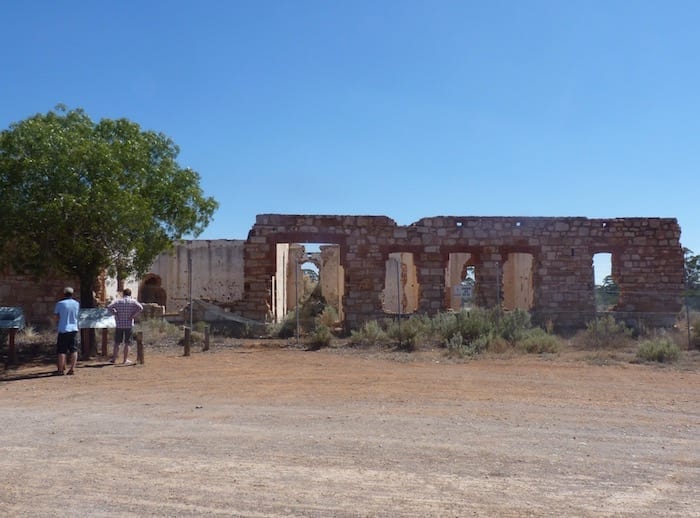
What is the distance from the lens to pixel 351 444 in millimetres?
6977

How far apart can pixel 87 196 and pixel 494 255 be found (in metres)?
13.0

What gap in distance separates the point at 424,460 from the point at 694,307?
75.5 ft

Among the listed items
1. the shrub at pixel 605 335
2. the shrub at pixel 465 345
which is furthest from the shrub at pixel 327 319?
the shrub at pixel 605 335

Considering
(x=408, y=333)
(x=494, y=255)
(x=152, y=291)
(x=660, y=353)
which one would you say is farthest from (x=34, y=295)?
(x=660, y=353)

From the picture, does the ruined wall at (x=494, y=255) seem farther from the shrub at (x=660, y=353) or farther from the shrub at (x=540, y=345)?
the shrub at (x=660, y=353)

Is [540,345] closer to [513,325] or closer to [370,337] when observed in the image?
[513,325]

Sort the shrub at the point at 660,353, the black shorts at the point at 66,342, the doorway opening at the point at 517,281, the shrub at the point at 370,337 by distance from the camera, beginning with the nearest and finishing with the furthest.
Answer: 1. the black shorts at the point at 66,342
2. the shrub at the point at 660,353
3. the shrub at the point at 370,337
4. the doorway opening at the point at 517,281

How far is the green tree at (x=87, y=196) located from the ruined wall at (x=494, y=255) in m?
6.07

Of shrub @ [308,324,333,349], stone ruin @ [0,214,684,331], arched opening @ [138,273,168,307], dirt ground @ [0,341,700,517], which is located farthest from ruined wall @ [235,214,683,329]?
arched opening @ [138,273,168,307]

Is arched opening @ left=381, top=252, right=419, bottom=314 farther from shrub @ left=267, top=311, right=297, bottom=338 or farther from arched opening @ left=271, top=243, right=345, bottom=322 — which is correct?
shrub @ left=267, top=311, right=297, bottom=338

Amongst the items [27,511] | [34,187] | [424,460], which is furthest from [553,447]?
[34,187]

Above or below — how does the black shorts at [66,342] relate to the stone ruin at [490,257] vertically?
below

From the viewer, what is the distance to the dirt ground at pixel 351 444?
5.21m

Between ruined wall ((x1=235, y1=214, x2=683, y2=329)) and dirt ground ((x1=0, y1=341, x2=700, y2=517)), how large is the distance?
346 inches
